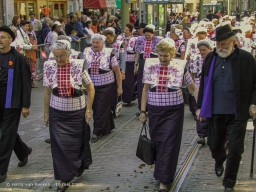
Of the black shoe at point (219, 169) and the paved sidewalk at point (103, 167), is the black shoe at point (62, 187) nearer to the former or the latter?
the paved sidewalk at point (103, 167)

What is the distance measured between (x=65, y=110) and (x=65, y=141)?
1.23 ft

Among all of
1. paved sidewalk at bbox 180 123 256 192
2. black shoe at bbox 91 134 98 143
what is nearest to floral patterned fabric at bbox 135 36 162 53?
black shoe at bbox 91 134 98 143

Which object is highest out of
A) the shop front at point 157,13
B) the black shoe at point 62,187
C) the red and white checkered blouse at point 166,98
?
the shop front at point 157,13

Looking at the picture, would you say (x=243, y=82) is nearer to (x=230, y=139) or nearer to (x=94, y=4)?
(x=230, y=139)

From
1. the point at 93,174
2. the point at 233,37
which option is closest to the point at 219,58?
the point at 233,37

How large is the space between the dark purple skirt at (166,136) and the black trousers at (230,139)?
1.35ft

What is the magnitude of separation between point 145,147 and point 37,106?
6953 millimetres

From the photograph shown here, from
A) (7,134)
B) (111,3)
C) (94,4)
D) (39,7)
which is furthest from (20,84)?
(111,3)

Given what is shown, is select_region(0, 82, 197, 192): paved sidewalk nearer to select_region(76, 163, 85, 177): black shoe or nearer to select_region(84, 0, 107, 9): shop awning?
select_region(76, 163, 85, 177): black shoe

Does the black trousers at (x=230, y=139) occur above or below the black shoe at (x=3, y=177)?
above

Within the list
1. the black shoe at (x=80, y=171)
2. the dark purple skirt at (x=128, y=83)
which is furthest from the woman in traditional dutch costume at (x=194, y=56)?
the black shoe at (x=80, y=171)

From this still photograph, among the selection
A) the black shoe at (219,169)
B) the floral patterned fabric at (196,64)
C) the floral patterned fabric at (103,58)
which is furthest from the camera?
the floral patterned fabric at (103,58)

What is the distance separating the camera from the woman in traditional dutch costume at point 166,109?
6.79 metres

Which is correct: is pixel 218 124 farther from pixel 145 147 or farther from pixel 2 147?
pixel 2 147
